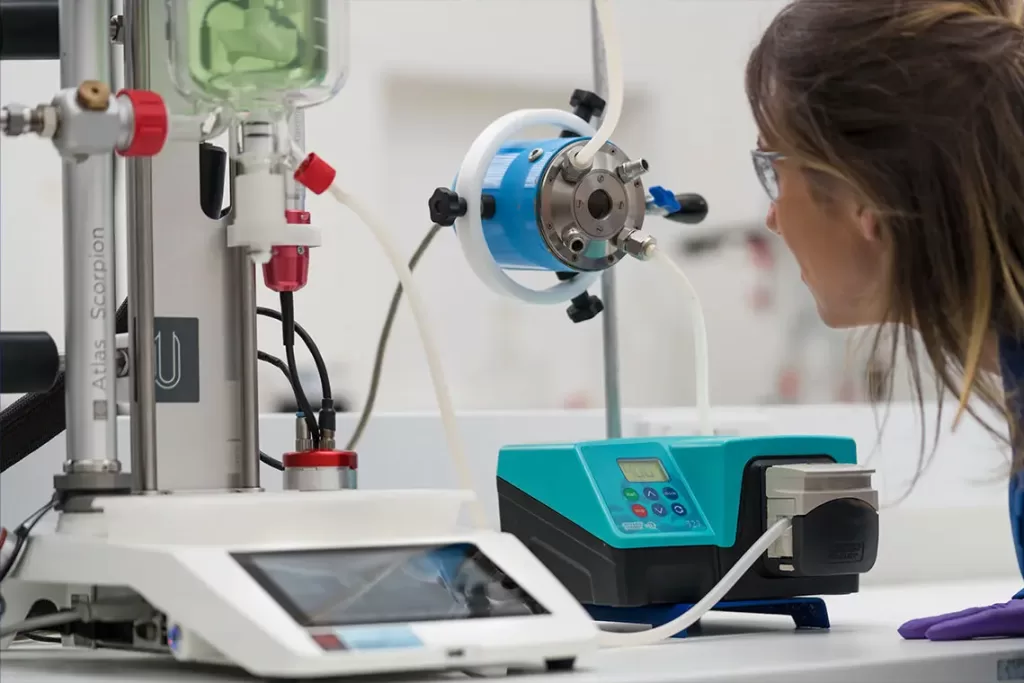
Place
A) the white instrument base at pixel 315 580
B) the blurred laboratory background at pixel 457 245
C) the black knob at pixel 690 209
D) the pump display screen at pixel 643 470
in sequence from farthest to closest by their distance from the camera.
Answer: the blurred laboratory background at pixel 457 245
the black knob at pixel 690 209
the pump display screen at pixel 643 470
the white instrument base at pixel 315 580

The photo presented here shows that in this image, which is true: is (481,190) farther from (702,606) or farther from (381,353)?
(702,606)

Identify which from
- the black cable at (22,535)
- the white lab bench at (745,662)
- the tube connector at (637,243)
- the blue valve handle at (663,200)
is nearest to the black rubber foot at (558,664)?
the white lab bench at (745,662)

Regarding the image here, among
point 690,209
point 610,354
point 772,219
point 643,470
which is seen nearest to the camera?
point 643,470

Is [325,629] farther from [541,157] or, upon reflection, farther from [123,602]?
[541,157]

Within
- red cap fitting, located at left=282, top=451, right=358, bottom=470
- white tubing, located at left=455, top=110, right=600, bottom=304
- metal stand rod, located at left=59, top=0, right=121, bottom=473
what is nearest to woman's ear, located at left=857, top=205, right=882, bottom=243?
white tubing, located at left=455, top=110, right=600, bottom=304

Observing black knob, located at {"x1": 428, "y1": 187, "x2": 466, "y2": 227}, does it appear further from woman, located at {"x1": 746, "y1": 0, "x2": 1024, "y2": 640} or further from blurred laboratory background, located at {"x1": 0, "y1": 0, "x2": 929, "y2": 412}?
blurred laboratory background, located at {"x1": 0, "y1": 0, "x2": 929, "y2": 412}

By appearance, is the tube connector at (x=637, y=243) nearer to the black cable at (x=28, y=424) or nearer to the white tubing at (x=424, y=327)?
the white tubing at (x=424, y=327)

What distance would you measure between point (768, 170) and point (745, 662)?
0.46m

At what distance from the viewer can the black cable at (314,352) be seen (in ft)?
3.19

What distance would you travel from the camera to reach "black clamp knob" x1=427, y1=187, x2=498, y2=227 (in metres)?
1.13

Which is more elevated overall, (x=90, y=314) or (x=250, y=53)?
(x=250, y=53)

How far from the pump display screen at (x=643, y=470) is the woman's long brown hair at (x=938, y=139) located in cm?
23

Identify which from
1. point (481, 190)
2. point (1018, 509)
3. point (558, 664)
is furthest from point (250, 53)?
point (1018, 509)

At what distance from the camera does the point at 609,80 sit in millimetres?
1023
